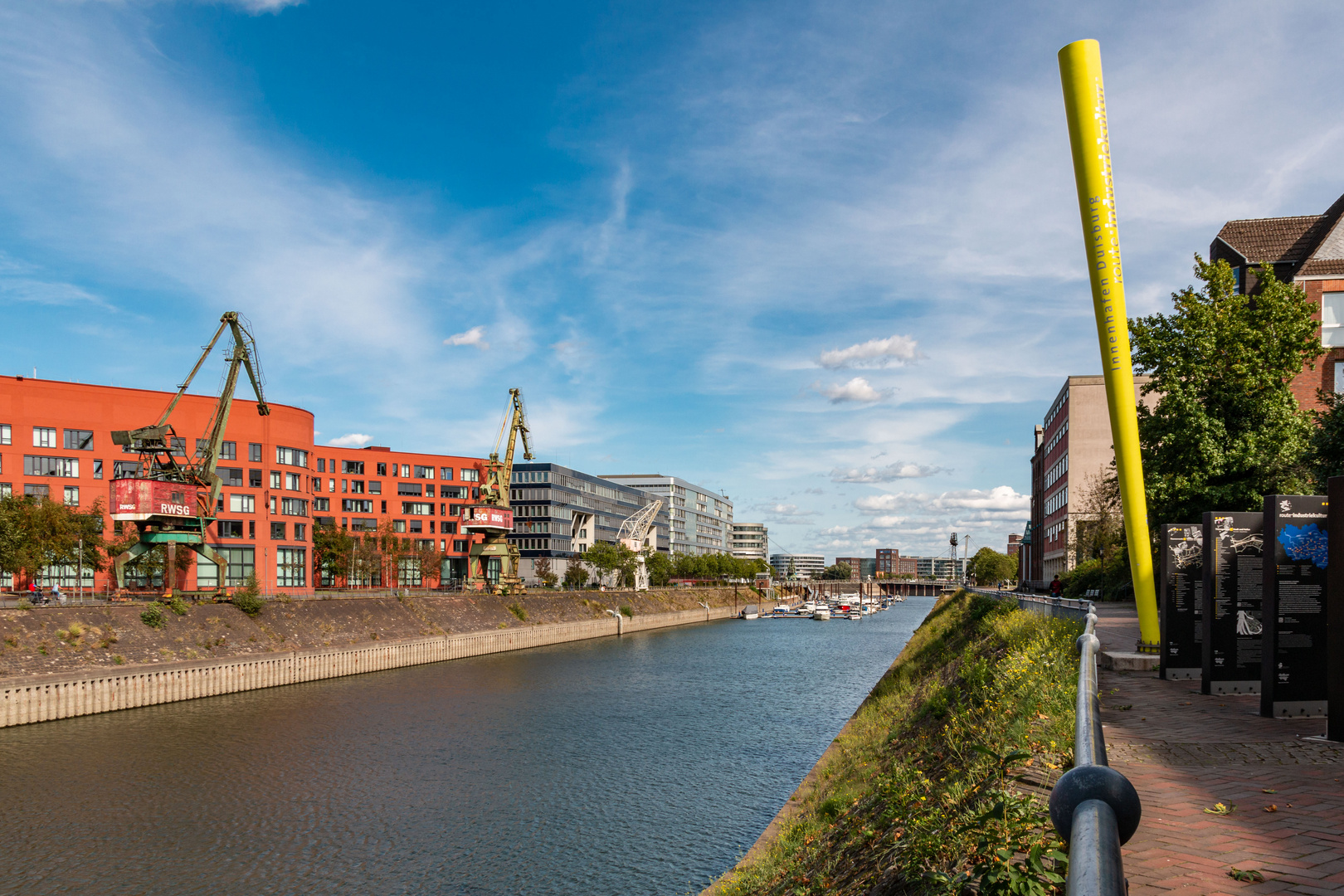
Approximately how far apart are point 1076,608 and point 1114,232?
1157 centimetres

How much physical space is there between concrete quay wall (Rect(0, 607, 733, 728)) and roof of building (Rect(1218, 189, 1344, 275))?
5238 centimetres

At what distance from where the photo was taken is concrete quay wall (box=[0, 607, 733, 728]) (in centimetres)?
3369

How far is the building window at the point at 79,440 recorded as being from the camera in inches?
2586

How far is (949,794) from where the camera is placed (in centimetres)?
868

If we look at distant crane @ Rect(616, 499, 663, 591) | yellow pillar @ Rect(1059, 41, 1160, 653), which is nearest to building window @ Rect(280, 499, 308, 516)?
distant crane @ Rect(616, 499, 663, 591)

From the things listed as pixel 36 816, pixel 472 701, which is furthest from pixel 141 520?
pixel 36 816

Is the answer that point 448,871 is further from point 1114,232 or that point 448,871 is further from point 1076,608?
point 1114,232

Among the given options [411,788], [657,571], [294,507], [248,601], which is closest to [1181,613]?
[411,788]

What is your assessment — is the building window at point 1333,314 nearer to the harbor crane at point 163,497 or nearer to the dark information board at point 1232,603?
the dark information board at point 1232,603

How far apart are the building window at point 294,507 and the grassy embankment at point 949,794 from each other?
66199 millimetres

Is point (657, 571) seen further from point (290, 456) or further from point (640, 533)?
point (290, 456)

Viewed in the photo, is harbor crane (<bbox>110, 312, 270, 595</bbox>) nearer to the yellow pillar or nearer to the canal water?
the canal water

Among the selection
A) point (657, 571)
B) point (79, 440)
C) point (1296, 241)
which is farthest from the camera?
point (657, 571)

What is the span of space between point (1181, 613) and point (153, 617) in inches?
1739
